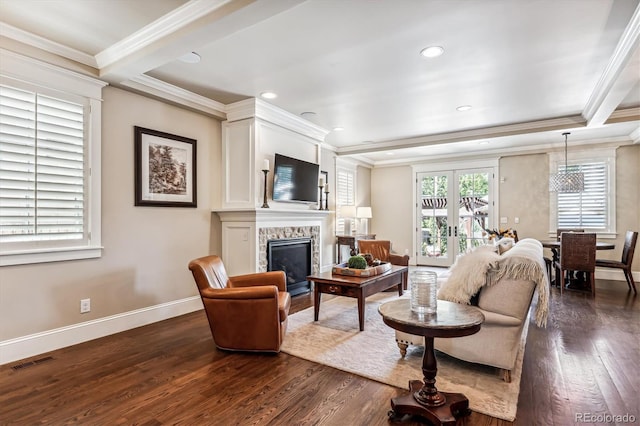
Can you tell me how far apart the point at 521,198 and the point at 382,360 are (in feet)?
18.6

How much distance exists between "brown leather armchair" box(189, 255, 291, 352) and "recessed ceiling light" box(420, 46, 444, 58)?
2.45 meters

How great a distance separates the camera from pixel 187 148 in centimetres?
420

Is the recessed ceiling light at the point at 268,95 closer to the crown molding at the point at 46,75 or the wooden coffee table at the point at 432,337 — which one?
the crown molding at the point at 46,75

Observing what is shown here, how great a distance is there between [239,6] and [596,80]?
3.74m

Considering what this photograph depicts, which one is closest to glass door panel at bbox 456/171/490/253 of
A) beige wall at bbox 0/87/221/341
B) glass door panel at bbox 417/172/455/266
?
glass door panel at bbox 417/172/455/266

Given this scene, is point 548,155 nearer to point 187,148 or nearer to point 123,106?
point 187,148

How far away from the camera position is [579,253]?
16.4 feet

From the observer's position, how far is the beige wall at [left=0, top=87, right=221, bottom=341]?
115 inches

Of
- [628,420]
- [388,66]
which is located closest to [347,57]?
[388,66]

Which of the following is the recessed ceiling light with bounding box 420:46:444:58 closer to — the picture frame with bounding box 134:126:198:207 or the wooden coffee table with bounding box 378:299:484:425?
the wooden coffee table with bounding box 378:299:484:425

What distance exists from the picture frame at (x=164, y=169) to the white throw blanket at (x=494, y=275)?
3.12 m

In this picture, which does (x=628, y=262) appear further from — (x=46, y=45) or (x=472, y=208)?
(x=46, y=45)

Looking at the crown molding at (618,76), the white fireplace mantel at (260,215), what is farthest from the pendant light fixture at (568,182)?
the white fireplace mantel at (260,215)

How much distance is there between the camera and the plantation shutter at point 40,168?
9.06 feet
